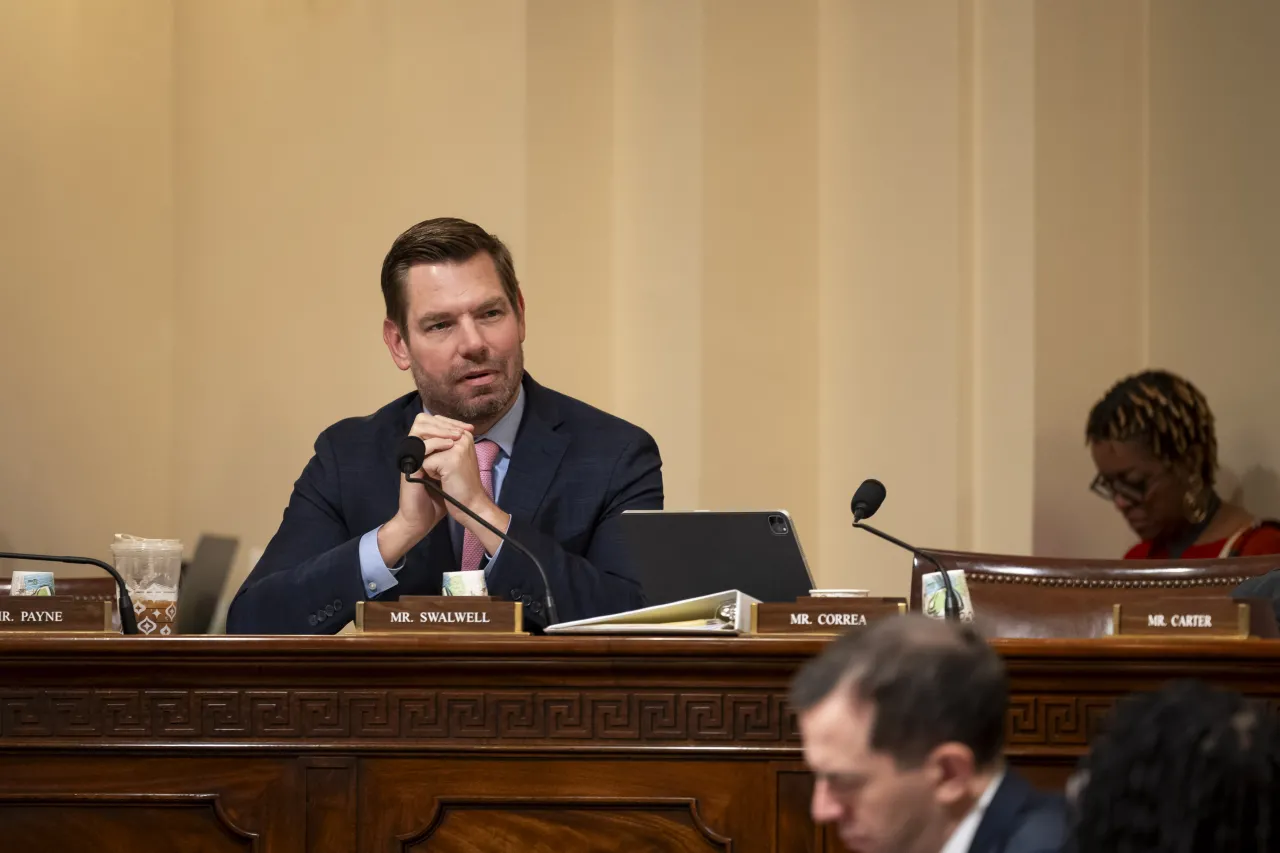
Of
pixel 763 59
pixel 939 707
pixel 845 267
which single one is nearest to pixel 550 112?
pixel 763 59

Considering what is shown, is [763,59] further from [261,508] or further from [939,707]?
[939,707]

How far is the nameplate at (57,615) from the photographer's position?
8.81ft

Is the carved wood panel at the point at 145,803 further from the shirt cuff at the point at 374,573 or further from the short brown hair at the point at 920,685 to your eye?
the short brown hair at the point at 920,685

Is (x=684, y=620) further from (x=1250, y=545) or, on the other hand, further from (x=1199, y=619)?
(x=1250, y=545)

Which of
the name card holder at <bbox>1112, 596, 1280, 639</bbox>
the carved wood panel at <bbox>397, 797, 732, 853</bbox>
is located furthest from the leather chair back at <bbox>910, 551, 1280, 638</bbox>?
the carved wood panel at <bbox>397, 797, 732, 853</bbox>

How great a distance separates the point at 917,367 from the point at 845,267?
1.20 ft

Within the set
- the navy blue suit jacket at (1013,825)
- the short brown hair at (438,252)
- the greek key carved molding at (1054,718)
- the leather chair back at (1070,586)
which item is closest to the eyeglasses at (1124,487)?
the leather chair back at (1070,586)

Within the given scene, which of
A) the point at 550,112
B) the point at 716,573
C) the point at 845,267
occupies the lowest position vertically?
the point at 716,573

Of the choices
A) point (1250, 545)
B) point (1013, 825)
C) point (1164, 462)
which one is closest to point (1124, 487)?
point (1164, 462)

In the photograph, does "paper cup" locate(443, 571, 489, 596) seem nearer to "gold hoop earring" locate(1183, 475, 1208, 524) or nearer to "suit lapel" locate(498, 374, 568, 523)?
"suit lapel" locate(498, 374, 568, 523)

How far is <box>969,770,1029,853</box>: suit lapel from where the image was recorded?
1.38 metres

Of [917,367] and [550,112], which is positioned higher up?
[550,112]

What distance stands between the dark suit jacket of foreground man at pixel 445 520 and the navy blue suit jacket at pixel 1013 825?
1.81m

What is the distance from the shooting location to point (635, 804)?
8.05ft
